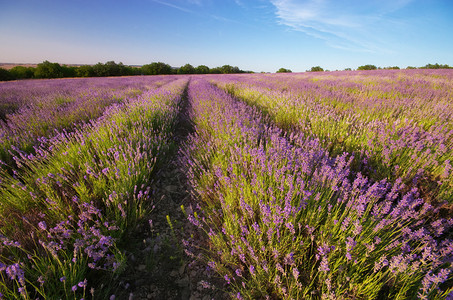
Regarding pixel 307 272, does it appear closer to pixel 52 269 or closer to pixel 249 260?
pixel 249 260

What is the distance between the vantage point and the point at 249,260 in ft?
5.08

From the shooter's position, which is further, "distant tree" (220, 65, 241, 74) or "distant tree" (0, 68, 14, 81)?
"distant tree" (220, 65, 241, 74)

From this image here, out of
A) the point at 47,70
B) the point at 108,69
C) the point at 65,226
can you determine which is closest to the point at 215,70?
the point at 108,69

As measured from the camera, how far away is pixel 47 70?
1078 inches

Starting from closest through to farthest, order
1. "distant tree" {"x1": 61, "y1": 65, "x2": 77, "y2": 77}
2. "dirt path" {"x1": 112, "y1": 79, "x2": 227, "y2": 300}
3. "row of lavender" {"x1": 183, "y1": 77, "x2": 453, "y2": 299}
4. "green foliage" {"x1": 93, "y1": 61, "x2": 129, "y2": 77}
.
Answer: "row of lavender" {"x1": 183, "y1": 77, "x2": 453, "y2": 299} < "dirt path" {"x1": 112, "y1": 79, "x2": 227, "y2": 300} < "distant tree" {"x1": 61, "y1": 65, "x2": 77, "y2": 77} < "green foliage" {"x1": 93, "y1": 61, "x2": 129, "y2": 77}

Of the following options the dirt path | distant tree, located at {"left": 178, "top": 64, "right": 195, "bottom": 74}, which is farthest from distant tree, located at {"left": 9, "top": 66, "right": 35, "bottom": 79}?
the dirt path

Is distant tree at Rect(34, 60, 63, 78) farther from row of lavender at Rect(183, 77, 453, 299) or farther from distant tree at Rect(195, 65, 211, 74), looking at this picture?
row of lavender at Rect(183, 77, 453, 299)

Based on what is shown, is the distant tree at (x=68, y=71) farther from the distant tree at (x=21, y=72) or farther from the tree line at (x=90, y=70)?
the distant tree at (x=21, y=72)

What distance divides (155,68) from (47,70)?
17.8 metres

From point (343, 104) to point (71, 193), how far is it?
5655mm

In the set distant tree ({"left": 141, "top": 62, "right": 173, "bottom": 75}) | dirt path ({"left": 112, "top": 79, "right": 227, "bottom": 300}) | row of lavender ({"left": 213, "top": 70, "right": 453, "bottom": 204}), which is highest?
distant tree ({"left": 141, "top": 62, "right": 173, "bottom": 75})

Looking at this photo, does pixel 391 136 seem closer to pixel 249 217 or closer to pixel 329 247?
pixel 329 247

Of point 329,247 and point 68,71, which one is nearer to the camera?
point 329,247

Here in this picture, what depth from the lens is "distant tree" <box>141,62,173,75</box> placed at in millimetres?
39969
